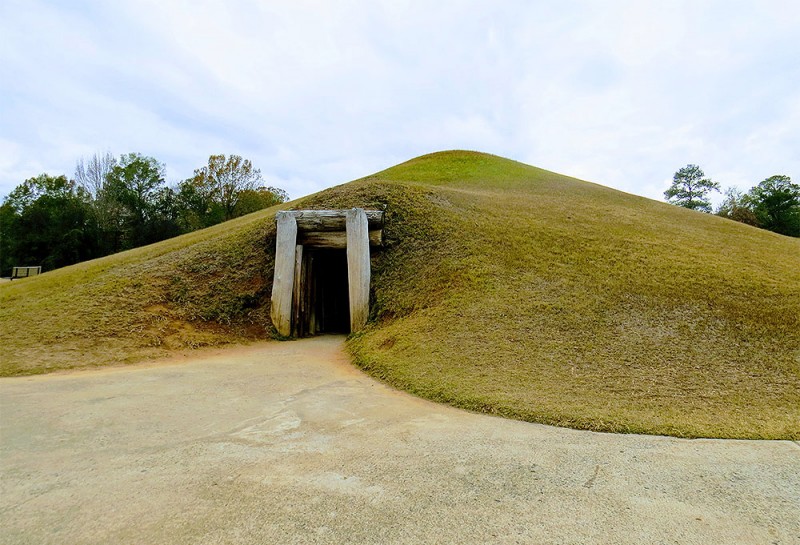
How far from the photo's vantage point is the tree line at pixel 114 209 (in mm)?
34000

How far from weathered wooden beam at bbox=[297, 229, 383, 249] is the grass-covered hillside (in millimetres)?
418

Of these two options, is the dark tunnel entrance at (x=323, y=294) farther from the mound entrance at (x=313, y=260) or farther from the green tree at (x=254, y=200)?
the green tree at (x=254, y=200)

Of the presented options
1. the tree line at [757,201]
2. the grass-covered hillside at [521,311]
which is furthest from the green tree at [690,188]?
the grass-covered hillside at [521,311]

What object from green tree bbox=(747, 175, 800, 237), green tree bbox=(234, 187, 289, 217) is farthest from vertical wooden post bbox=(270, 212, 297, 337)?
green tree bbox=(747, 175, 800, 237)

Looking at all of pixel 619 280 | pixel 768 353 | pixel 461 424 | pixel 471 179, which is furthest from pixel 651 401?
pixel 471 179

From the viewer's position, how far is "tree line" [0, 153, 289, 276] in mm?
34000

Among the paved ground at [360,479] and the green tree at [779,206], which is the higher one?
the green tree at [779,206]

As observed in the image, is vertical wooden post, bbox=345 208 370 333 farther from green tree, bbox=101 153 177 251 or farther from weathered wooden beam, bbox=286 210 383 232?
green tree, bbox=101 153 177 251

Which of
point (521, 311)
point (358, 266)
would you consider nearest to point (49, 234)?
point (358, 266)

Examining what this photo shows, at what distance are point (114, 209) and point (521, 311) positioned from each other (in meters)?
38.3

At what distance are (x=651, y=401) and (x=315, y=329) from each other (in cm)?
802

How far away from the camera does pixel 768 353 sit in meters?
6.34

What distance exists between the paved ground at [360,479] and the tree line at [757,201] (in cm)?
3737

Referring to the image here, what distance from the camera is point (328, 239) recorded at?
11203mm
